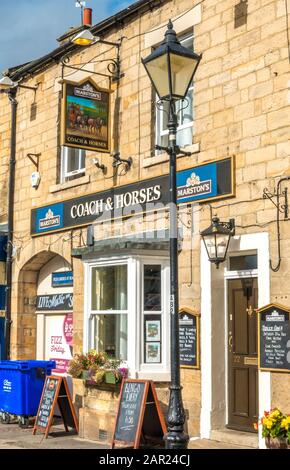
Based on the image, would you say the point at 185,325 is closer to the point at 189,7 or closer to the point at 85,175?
the point at 85,175

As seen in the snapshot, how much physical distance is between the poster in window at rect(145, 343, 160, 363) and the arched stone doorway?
179 inches

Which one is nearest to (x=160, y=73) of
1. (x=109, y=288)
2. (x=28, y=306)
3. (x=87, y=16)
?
(x=109, y=288)

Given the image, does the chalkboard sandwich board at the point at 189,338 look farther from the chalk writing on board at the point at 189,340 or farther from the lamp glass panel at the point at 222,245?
the lamp glass panel at the point at 222,245

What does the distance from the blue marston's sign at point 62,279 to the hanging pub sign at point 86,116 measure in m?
3.07

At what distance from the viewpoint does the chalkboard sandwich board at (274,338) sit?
29.9 feet

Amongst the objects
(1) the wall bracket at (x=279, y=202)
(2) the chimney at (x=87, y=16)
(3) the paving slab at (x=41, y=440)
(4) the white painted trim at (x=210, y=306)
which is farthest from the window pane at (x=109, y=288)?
(2) the chimney at (x=87, y=16)

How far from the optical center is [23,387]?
12320 millimetres

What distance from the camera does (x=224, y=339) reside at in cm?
1047

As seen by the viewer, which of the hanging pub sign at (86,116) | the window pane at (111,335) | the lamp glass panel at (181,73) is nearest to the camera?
the lamp glass panel at (181,73)

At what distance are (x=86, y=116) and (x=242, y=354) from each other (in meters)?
4.94

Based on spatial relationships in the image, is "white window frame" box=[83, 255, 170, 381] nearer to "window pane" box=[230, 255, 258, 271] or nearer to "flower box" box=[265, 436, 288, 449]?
"window pane" box=[230, 255, 258, 271]

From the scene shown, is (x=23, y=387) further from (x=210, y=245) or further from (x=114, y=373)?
(x=210, y=245)

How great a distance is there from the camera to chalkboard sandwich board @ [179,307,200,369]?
34.2 ft
